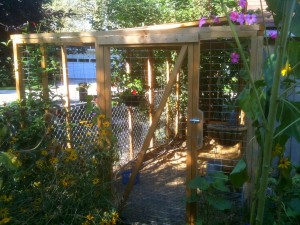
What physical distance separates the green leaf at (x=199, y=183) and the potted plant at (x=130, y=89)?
2.09 meters

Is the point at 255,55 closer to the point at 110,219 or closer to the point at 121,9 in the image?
the point at 110,219

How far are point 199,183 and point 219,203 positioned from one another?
26cm

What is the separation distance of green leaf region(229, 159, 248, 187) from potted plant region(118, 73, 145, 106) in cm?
275

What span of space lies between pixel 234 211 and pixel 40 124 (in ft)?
7.37

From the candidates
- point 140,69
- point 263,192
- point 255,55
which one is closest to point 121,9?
point 140,69

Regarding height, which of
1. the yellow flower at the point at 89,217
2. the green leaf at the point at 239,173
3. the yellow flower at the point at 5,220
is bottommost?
the yellow flower at the point at 89,217

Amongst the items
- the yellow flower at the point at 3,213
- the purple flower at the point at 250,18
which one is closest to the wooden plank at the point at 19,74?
the yellow flower at the point at 3,213

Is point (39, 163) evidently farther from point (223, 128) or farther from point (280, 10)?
point (280, 10)

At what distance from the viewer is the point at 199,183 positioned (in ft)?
9.89

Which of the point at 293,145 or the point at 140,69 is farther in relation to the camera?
the point at 140,69

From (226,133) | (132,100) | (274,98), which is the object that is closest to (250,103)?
(274,98)

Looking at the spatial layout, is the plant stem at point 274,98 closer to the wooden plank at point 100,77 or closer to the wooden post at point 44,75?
the wooden plank at point 100,77

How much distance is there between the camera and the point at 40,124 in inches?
133

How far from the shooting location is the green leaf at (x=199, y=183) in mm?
2982
